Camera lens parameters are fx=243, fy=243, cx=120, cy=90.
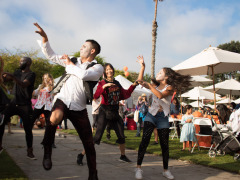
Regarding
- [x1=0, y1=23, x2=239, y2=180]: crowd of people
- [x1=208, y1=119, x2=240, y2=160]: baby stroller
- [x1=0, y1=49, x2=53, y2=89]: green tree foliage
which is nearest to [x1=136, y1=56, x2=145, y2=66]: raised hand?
[x1=0, y1=23, x2=239, y2=180]: crowd of people

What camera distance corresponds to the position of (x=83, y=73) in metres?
2.98

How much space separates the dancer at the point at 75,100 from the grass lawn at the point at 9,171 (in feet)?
2.89

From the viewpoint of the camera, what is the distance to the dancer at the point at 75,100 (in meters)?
2.96

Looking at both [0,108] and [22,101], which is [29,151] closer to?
[22,101]

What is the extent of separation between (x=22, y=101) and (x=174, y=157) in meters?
3.66

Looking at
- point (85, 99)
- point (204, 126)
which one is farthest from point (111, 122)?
point (204, 126)

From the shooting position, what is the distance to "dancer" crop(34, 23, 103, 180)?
9.73 ft

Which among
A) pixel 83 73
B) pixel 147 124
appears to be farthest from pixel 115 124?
pixel 83 73

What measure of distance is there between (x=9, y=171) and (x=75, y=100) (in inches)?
64.5

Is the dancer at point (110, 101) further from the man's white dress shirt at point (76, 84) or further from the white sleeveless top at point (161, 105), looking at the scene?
the man's white dress shirt at point (76, 84)

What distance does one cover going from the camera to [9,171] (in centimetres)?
366

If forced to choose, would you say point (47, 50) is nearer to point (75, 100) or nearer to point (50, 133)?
point (75, 100)

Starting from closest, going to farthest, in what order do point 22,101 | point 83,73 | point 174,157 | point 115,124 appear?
point 83,73, point 22,101, point 115,124, point 174,157

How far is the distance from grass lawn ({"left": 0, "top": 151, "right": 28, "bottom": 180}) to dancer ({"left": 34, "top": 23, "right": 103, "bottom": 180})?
2.89ft
